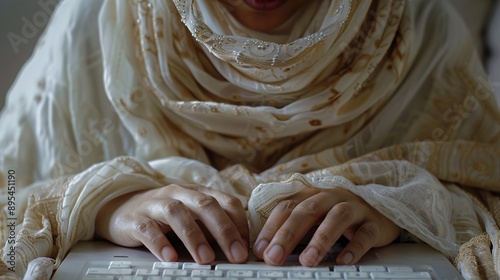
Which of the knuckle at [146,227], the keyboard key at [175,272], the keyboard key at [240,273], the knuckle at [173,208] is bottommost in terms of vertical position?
the keyboard key at [240,273]

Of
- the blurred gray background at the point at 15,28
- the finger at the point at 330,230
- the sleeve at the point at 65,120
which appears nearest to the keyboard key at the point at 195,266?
the finger at the point at 330,230

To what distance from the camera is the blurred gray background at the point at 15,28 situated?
1349mm

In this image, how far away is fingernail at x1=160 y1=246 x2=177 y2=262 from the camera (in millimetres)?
761

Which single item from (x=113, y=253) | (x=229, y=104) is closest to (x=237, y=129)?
(x=229, y=104)

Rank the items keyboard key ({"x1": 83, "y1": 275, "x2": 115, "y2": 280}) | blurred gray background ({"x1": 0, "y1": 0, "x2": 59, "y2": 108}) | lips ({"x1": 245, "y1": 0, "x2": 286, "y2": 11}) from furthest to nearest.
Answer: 1. blurred gray background ({"x1": 0, "y1": 0, "x2": 59, "y2": 108})
2. lips ({"x1": 245, "y1": 0, "x2": 286, "y2": 11})
3. keyboard key ({"x1": 83, "y1": 275, "x2": 115, "y2": 280})

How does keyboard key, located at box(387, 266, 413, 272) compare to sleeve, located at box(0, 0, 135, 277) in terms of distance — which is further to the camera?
sleeve, located at box(0, 0, 135, 277)

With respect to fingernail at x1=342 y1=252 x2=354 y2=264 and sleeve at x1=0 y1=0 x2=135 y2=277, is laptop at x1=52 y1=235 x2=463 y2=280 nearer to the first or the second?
fingernail at x1=342 y1=252 x2=354 y2=264

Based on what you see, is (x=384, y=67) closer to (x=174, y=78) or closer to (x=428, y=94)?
(x=428, y=94)

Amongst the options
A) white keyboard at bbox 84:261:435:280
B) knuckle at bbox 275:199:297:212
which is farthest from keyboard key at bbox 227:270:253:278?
knuckle at bbox 275:199:297:212

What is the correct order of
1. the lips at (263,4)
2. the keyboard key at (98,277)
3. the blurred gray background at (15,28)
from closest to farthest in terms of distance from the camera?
the keyboard key at (98,277) < the lips at (263,4) < the blurred gray background at (15,28)

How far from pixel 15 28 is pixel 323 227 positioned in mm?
850

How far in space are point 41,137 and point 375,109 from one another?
516mm

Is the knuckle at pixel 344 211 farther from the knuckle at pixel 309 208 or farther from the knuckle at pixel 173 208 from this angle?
the knuckle at pixel 173 208

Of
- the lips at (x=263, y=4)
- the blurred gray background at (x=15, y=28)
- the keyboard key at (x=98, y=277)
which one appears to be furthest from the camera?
the blurred gray background at (x=15, y=28)
